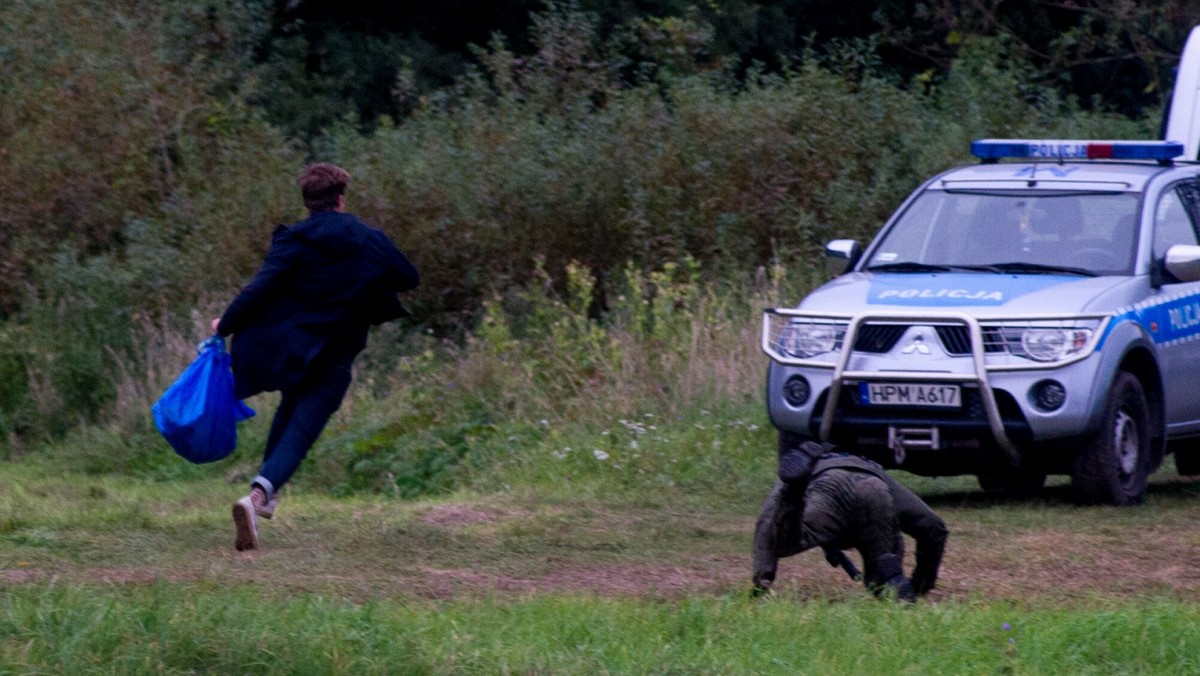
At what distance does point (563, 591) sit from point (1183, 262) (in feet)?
14.1

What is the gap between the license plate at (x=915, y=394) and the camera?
28.5 ft

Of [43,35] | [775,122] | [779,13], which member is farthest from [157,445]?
[779,13]

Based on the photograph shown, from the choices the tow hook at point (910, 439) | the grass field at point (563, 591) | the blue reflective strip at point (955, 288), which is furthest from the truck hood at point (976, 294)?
the grass field at point (563, 591)

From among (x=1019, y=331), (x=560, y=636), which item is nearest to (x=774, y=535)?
(x=560, y=636)

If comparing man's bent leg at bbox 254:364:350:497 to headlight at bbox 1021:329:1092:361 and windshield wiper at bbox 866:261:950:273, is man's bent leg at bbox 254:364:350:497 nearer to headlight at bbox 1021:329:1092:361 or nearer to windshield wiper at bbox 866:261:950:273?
windshield wiper at bbox 866:261:950:273

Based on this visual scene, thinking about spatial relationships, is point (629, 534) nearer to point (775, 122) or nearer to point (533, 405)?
point (533, 405)

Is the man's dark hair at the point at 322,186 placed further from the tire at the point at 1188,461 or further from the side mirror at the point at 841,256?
the tire at the point at 1188,461

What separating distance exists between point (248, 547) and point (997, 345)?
376cm

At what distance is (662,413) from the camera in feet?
39.2

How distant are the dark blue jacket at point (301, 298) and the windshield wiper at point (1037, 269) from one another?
134 inches

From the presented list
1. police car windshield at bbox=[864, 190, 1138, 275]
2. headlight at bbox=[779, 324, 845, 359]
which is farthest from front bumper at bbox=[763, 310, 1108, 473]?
police car windshield at bbox=[864, 190, 1138, 275]

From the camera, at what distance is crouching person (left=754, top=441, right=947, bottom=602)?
6211mm

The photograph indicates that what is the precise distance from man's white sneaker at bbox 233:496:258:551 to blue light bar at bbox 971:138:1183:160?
5118 millimetres

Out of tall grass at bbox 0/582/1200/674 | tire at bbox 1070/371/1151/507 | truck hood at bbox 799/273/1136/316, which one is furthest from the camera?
tire at bbox 1070/371/1151/507
